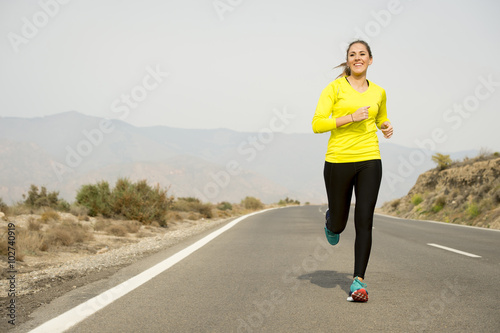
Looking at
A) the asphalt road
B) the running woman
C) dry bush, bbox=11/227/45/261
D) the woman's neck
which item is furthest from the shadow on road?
dry bush, bbox=11/227/45/261

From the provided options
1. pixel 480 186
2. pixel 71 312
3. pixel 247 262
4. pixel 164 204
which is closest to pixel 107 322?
pixel 71 312

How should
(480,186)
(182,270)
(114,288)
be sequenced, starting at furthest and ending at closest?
(480,186) → (182,270) → (114,288)

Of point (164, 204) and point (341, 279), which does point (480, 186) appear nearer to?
point (164, 204)

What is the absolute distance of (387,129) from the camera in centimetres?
496

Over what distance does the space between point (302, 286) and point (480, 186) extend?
19.7 m

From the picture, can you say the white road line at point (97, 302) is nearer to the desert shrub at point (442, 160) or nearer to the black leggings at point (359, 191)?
the black leggings at point (359, 191)

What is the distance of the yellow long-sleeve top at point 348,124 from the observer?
4750 mm

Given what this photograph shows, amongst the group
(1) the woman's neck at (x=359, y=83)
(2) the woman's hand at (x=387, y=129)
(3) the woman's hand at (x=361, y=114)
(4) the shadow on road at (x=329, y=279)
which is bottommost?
(4) the shadow on road at (x=329, y=279)

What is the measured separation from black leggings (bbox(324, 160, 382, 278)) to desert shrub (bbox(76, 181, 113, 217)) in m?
14.3

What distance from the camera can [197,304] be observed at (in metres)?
4.57

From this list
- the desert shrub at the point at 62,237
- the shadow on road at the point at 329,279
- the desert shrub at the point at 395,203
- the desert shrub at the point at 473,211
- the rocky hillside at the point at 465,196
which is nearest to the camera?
the shadow on road at the point at 329,279

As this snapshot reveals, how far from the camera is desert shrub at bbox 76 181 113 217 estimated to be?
1811 cm

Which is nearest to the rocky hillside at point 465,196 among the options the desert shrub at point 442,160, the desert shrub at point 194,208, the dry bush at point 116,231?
the desert shrub at point 442,160

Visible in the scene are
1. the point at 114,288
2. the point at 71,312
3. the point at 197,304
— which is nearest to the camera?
the point at 71,312
